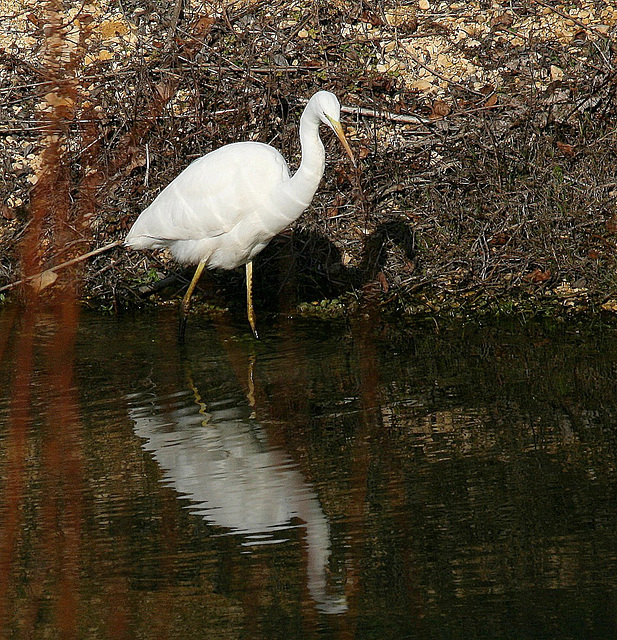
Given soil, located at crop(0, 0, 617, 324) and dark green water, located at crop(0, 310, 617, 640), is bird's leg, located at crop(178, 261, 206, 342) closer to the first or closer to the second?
dark green water, located at crop(0, 310, 617, 640)

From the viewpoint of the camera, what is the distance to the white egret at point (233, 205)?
5.42m

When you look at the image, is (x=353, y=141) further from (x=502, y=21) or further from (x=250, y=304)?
(x=502, y=21)

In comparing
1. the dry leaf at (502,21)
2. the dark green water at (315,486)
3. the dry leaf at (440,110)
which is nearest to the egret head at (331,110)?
the dark green water at (315,486)

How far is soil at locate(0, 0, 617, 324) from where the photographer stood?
247 inches

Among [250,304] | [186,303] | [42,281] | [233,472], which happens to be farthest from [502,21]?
[233,472]

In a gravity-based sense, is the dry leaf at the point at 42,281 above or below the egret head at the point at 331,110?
below

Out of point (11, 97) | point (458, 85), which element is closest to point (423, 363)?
point (458, 85)

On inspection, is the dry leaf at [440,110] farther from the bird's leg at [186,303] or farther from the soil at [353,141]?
the bird's leg at [186,303]

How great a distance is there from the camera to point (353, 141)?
719cm

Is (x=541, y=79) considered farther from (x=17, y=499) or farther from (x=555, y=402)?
(x=17, y=499)

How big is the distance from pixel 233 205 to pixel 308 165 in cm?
56

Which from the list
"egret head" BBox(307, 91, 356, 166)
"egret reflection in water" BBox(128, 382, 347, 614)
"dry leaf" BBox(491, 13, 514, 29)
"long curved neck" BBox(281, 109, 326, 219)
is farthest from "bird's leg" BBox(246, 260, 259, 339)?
"dry leaf" BBox(491, 13, 514, 29)

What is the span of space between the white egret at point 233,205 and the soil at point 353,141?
62cm

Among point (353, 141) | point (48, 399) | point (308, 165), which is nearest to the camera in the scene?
point (48, 399)
